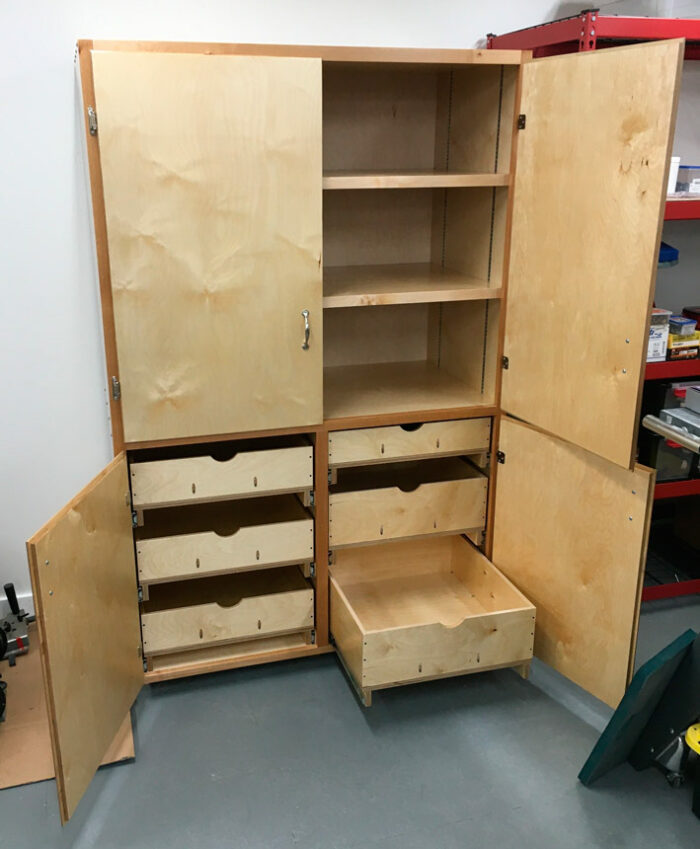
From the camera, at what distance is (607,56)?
1.73 metres

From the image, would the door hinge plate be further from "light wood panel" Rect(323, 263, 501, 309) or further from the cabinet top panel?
"light wood panel" Rect(323, 263, 501, 309)

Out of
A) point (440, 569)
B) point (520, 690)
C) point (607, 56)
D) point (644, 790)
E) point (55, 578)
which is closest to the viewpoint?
point (55, 578)

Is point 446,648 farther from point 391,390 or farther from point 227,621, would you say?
point 391,390

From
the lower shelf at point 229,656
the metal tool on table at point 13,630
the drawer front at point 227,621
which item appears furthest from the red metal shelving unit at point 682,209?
the metal tool on table at point 13,630

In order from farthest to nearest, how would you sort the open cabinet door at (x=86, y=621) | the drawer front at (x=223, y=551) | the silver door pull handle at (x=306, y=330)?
the drawer front at (x=223, y=551)
the silver door pull handle at (x=306, y=330)
the open cabinet door at (x=86, y=621)

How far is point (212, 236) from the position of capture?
1.94 meters

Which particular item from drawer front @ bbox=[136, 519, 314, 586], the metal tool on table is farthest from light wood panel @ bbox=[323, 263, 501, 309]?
the metal tool on table

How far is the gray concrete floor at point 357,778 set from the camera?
1.80 m

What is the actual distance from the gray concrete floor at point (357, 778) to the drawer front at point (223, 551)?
0.39 meters

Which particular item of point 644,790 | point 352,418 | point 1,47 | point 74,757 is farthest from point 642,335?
point 1,47

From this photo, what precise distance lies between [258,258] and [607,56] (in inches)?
37.4

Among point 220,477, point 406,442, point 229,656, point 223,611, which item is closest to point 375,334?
point 406,442

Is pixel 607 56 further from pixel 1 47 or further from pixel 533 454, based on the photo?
pixel 1 47

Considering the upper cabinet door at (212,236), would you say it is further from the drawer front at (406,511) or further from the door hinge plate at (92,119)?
the drawer front at (406,511)
